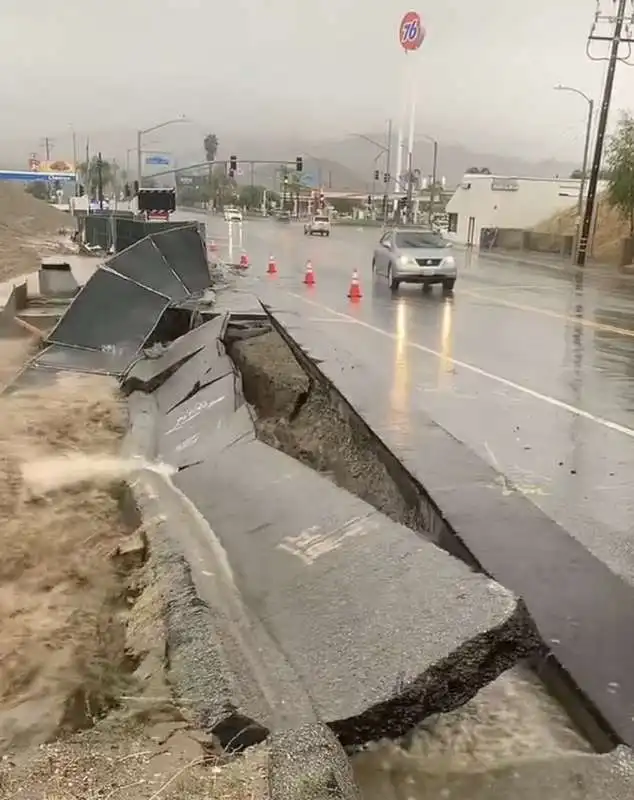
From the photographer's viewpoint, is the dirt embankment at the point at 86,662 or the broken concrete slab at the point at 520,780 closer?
the dirt embankment at the point at 86,662

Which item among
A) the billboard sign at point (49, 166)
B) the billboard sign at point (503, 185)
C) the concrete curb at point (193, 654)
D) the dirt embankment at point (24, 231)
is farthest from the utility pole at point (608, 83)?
the billboard sign at point (49, 166)

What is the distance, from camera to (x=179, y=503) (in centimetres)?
714

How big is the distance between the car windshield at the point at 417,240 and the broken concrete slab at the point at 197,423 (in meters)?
15.8

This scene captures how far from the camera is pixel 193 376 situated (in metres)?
11.3

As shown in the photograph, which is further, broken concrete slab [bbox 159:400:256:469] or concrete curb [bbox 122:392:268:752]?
broken concrete slab [bbox 159:400:256:469]

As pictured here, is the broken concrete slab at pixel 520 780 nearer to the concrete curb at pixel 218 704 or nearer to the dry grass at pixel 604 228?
the concrete curb at pixel 218 704

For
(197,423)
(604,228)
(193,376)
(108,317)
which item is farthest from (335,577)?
(604,228)

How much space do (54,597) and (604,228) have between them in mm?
52106

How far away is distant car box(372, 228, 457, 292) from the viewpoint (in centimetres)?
2388

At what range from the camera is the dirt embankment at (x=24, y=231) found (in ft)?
118

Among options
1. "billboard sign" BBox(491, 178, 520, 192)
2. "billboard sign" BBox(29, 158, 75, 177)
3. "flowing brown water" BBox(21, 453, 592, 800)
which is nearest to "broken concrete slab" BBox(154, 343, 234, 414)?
"flowing brown water" BBox(21, 453, 592, 800)

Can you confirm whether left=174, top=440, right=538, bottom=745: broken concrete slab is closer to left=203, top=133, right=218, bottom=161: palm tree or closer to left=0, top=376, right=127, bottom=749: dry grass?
left=0, top=376, right=127, bottom=749: dry grass

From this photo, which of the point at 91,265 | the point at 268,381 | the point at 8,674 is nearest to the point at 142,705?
the point at 8,674

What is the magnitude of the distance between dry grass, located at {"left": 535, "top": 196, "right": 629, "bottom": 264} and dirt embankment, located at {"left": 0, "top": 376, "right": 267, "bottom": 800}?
40361 millimetres
